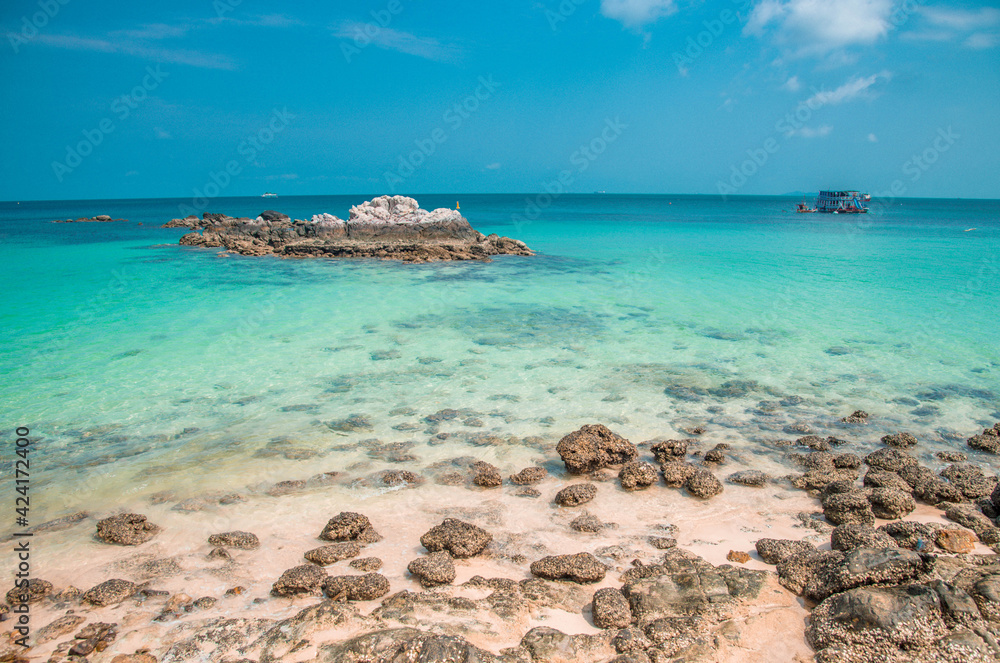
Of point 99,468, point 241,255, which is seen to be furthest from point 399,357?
point 241,255

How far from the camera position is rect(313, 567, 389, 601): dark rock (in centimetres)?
411

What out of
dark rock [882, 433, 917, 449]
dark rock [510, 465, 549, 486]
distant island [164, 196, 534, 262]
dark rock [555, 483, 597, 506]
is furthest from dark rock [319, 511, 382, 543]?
distant island [164, 196, 534, 262]

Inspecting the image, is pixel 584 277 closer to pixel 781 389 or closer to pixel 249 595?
pixel 781 389

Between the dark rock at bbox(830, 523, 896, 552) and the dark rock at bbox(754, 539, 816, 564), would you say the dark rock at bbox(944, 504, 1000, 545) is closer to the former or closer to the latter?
the dark rock at bbox(830, 523, 896, 552)

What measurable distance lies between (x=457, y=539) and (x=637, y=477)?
230 centimetres

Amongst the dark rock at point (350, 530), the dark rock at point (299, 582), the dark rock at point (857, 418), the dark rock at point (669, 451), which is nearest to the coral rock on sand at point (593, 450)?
the dark rock at point (669, 451)

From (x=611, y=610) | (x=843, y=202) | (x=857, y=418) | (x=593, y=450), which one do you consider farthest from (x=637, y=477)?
(x=843, y=202)

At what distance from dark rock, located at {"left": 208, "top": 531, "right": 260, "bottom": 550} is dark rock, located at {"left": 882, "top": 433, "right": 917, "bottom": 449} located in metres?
7.70

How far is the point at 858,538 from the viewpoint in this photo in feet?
14.8

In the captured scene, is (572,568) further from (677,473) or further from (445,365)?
(445,365)

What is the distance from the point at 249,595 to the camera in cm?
423

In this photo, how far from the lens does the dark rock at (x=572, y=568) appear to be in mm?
4336

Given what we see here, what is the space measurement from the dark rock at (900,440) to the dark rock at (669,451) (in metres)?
2.82

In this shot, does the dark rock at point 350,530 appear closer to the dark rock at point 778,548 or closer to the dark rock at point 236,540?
the dark rock at point 236,540
